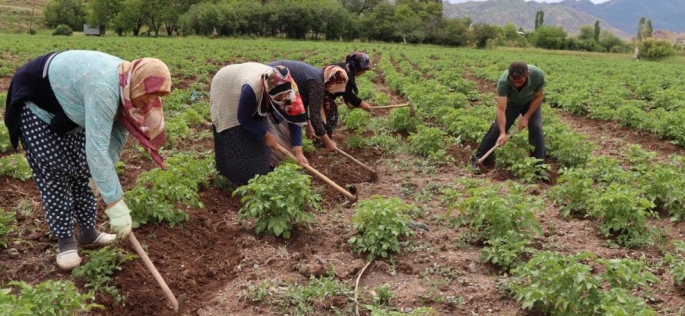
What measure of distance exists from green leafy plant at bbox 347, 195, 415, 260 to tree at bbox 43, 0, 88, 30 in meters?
84.7

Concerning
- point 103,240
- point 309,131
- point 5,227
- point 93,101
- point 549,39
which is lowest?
point 103,240

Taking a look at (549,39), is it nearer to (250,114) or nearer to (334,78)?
(334,78)

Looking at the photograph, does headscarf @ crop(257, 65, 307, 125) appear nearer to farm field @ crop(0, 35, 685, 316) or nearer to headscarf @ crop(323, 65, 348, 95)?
farm field @ crop(0, 35, 685, 316)

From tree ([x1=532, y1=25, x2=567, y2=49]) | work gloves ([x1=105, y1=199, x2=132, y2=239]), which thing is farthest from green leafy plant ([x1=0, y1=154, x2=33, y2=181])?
tree ([x1=532, y1=25, x2=567, y2=49])

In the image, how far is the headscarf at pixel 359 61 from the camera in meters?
6.93

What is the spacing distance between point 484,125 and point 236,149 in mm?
4525

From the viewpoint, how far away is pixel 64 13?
78250 mm

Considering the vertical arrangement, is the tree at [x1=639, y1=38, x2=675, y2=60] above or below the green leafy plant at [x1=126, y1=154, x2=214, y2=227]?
above

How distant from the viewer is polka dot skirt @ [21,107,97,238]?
3758 millimetres

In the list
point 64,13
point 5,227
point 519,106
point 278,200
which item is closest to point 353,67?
point 519,106

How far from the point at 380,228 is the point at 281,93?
64.5 inches

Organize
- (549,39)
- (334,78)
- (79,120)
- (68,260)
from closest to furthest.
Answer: (79,120), (68,260), (334,78), (549,39)

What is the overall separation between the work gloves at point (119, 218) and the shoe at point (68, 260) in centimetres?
99

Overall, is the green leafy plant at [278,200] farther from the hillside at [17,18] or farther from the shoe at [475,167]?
the hillside at [17,18]
